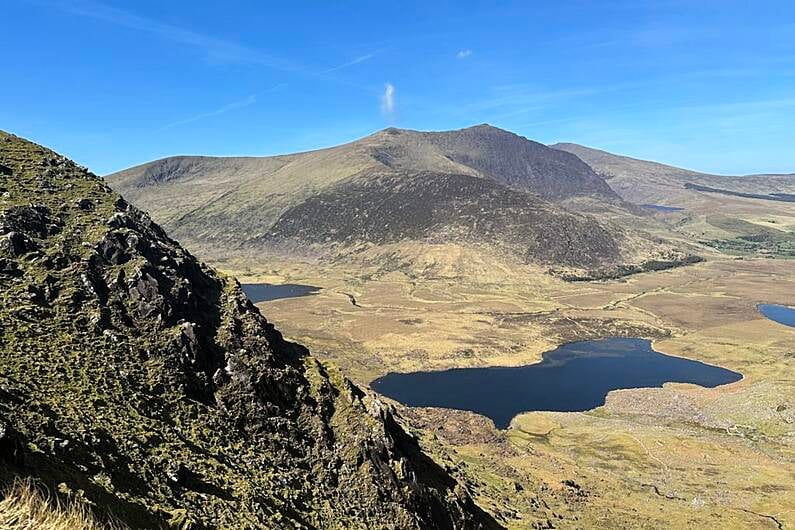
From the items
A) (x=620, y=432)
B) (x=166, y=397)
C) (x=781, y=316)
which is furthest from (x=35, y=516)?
(x=781, y=316)

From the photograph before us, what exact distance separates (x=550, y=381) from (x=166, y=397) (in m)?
107

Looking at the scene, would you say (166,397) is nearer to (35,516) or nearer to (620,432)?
(35,516)

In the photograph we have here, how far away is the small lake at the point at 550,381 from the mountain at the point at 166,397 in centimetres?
6041

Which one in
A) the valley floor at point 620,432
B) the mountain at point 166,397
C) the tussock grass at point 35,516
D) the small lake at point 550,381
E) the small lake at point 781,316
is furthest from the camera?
the small lake at point 781,316

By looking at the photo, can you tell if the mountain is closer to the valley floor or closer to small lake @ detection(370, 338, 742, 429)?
the valley floor

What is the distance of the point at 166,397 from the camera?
1481 inches

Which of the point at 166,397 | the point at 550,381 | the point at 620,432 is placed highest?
the point at 166,397

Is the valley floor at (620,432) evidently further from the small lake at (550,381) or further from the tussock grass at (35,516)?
the tussock grass at (35,516)

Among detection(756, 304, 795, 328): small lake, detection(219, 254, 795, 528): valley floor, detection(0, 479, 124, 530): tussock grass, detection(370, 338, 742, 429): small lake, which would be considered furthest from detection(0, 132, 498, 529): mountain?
detection(756, 304, 795, 328): small lake

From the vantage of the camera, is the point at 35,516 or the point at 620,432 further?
the point at 620,432

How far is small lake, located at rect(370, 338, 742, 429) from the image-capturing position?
362 ft

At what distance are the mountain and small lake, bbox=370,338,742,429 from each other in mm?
60412

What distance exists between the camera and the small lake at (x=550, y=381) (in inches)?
4346

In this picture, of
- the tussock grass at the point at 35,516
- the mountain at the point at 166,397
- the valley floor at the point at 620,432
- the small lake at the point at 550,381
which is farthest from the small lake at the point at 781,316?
the tussock grass at the point at 35,516
